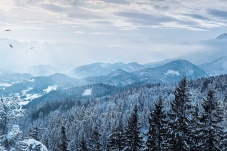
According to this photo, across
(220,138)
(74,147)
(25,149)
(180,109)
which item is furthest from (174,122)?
(74,147)

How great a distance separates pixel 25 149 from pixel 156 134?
2196 centimetres

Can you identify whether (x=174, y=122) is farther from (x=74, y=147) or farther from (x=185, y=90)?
(x=74, y=147)

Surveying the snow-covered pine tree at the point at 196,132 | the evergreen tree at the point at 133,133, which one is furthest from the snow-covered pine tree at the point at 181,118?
the evergreen tree at the point at 133,133

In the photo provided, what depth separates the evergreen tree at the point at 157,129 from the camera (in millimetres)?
39688

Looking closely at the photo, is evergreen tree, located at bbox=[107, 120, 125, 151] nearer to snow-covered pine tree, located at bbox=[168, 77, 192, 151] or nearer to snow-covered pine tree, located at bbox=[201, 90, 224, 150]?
snow-covered pine tree, located at bbox=[168, 77, 192, 151]

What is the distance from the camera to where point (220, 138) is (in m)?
38.3

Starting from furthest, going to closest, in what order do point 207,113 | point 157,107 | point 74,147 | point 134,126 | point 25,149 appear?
1. point 74,147
2. point 134,126
3. point 157,107
4. point 207,113
5. point 25,149

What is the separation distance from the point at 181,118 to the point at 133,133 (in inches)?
357

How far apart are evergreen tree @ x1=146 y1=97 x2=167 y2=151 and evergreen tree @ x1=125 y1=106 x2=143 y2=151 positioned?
2.40 m

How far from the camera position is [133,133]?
43750mm

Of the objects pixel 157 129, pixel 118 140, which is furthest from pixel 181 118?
pixel 118 140

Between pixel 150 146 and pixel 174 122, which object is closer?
pixel 174 122

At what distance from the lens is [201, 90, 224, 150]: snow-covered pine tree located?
36.8m

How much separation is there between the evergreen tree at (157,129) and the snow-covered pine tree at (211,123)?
520 centimetres
